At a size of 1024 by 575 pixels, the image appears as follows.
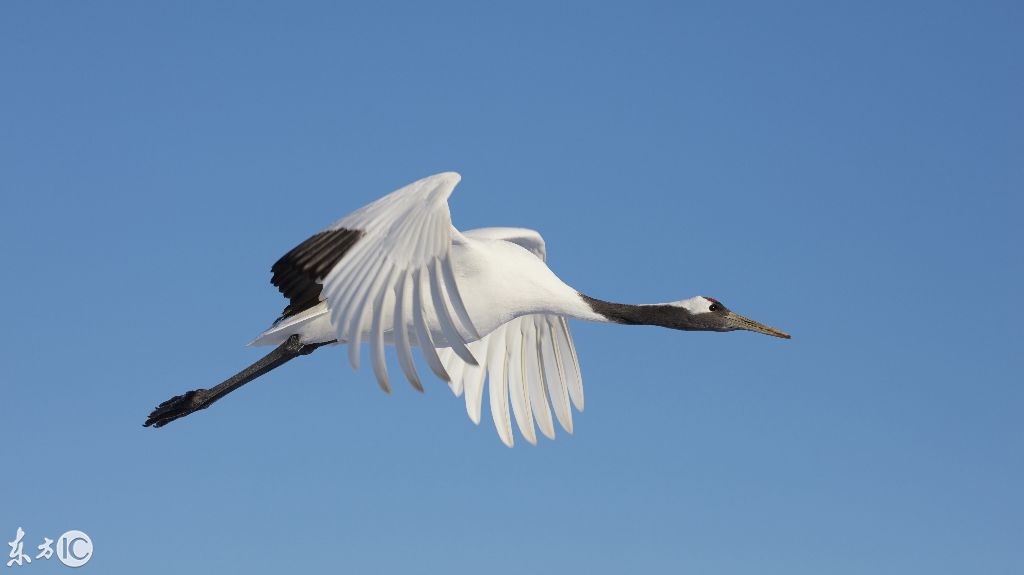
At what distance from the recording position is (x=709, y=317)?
408 inches

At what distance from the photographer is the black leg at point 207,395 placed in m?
10.4

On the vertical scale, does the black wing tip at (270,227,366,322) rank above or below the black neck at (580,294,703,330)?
below

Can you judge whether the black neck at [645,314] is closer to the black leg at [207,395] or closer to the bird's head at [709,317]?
the bird's head at [709,317]

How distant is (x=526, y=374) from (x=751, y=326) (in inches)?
88.1

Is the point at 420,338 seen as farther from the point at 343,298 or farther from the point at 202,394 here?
the point at 202,394

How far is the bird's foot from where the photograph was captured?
35.7 ft

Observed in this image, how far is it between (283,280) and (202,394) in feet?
7.96

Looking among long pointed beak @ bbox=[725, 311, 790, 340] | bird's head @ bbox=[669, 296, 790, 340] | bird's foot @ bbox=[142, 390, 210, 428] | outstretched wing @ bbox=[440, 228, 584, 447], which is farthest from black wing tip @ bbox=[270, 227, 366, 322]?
long pointed beak @ bbox=[725, 311, 790, 340]

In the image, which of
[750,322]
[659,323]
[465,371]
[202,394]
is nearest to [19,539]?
[202,394]

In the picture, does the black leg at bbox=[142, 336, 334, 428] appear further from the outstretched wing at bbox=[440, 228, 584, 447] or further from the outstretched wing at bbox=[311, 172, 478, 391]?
the outstretched wing at bbox=[311, 172, 478, 391]

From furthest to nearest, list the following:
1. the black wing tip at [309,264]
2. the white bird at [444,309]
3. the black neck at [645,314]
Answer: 1. the black neck at [645,314]
2. the black wing tip at [309,264]
3. the white bird at [444,309]

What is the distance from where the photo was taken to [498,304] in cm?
955

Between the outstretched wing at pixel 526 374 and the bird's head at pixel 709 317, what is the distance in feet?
4.82

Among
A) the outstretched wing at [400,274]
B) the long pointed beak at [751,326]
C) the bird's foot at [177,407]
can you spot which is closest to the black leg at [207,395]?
the bird's foot at [177,407]
